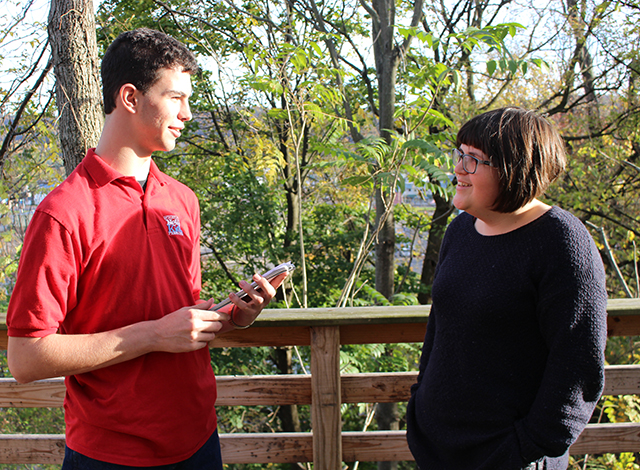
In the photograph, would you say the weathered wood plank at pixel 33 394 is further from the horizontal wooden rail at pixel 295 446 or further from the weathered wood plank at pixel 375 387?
the weathered wood plank at pixel 375 387

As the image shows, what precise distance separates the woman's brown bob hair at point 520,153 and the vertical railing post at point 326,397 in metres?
0.89

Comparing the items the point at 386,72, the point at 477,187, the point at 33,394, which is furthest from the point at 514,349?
the point at 386,72

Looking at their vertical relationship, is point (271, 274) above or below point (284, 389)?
above

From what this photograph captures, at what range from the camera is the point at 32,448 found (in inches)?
76.2

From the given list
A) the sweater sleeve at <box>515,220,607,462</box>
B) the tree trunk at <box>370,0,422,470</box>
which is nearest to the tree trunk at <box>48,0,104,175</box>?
the sweater sleeve at <box>515,220,607,462</box>

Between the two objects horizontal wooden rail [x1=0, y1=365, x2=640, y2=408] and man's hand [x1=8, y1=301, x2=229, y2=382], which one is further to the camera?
horizontal wooden rail [x1=0, y1=365, x2=640, y2=408]

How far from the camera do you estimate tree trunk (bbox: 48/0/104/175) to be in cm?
221

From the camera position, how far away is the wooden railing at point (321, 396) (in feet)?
6.04

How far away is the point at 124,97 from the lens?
3.89ft

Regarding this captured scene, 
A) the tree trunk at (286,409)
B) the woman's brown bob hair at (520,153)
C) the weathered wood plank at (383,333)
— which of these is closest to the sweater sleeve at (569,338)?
the woman's brown bob hair at (520,153)

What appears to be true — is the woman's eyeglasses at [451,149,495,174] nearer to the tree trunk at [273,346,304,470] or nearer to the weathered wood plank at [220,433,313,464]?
the weathered wood plank at [220,433,313,464]

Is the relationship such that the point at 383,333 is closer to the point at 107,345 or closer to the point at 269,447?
the point at 269,447

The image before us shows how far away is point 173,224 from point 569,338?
40.3 inches

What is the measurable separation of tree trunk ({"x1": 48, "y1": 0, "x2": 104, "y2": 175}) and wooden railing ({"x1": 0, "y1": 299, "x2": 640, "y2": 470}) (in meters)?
1.13
